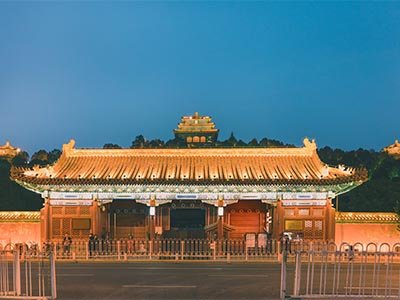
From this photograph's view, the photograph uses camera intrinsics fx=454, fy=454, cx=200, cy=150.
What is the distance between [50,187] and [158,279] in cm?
1029

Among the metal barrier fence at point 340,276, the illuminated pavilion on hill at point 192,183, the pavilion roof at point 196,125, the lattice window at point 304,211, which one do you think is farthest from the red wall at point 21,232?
the pavilion roof at point 196,125

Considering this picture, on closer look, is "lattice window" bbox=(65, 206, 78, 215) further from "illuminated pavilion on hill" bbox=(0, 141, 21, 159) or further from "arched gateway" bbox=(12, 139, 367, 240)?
"illuminated pavilion on hill" bbox=(0, 141, 21, 159)

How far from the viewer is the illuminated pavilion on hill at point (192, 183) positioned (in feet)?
Answer: 77.9

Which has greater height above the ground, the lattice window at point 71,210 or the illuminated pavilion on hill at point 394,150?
the illuminated pavilion on hill at point 394,150

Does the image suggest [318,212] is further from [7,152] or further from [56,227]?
[7,152]

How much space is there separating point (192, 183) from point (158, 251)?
3.88 m

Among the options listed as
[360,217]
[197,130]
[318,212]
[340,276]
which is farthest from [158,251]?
[197,130]

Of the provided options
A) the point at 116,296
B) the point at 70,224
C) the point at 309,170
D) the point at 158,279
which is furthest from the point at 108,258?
the point at 309,170

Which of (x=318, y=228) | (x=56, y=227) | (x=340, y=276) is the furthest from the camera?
(x=56, y=227)

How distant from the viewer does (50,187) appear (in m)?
24.2

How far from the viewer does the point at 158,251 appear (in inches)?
903

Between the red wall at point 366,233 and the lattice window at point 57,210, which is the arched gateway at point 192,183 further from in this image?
the red wall at point 366,233

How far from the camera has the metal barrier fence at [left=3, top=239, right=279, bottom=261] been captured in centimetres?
2209

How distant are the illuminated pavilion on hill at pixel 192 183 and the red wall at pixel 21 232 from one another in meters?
1.35
